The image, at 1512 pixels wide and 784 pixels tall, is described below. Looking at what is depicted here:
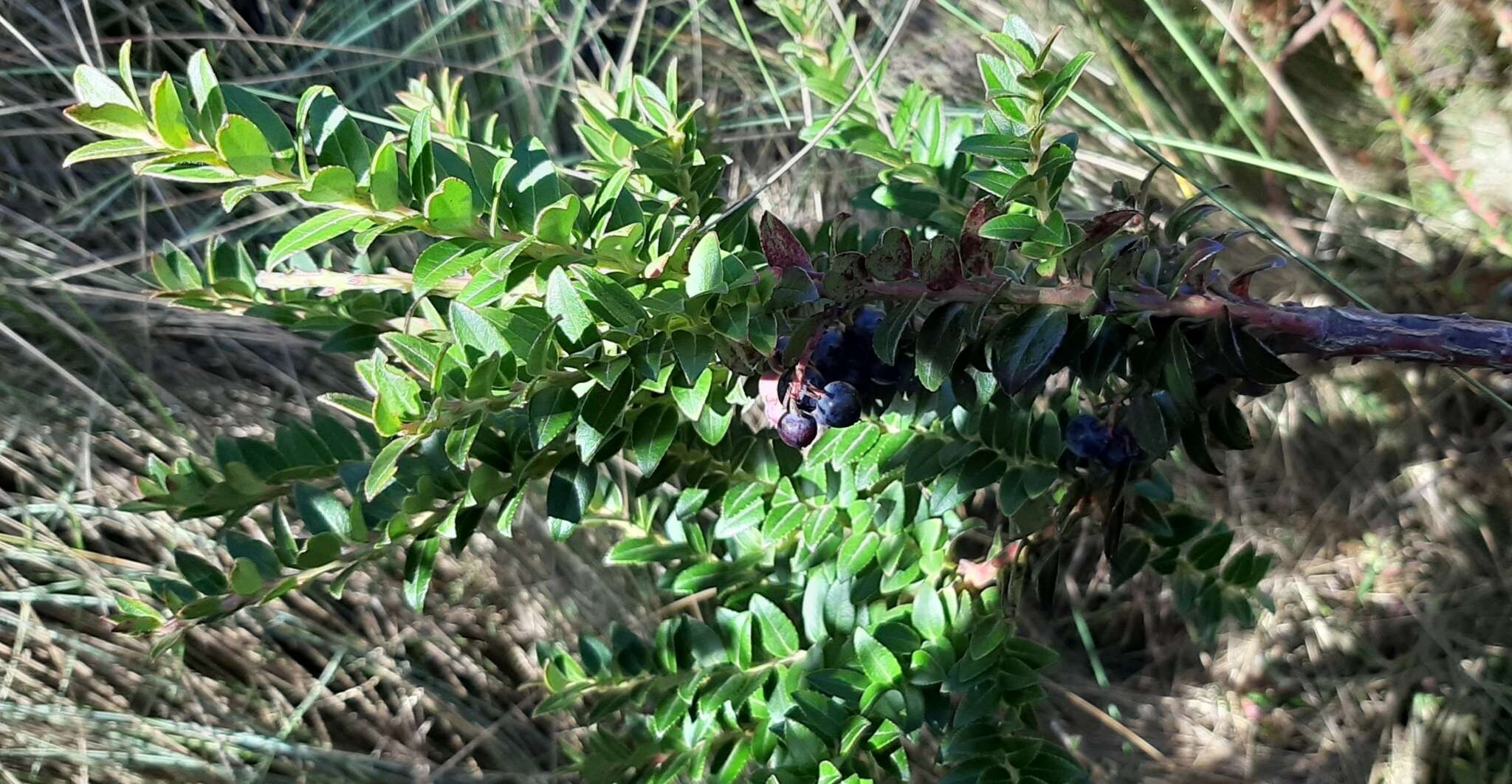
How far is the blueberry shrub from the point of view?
585 mm

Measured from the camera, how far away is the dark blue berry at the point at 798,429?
0.64m

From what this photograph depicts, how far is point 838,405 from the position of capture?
64cm

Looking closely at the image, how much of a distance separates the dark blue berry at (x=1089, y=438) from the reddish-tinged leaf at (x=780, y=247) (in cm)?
27

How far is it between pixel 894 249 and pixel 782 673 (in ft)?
1.39

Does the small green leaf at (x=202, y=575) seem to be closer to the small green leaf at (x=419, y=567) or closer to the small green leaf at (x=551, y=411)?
the small green leaf at (x=419, y=567)

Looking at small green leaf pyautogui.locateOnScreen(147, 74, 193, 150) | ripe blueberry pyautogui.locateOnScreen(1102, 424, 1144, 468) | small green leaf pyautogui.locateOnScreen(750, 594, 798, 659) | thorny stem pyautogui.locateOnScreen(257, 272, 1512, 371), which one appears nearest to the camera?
small green leaf pyautogui.locateOnScreen(147, 74, 193, 150)

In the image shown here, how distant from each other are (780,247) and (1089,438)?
0.30 m

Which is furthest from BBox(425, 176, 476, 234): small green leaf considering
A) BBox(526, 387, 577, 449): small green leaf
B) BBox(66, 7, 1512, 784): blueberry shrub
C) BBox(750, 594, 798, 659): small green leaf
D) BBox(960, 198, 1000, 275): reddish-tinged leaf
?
BBox(750, 594, 798, 659): small green leaf

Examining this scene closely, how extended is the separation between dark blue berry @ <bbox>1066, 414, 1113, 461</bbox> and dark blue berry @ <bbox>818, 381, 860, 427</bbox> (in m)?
0.21

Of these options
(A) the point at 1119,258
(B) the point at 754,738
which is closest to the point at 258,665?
(B) the point at 754,738

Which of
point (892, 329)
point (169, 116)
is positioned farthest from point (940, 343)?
point (169, 116)

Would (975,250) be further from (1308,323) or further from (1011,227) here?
(1308,323)

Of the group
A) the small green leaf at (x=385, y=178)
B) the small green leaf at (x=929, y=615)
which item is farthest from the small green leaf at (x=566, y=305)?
the small green leaf at (x=929, y=615)

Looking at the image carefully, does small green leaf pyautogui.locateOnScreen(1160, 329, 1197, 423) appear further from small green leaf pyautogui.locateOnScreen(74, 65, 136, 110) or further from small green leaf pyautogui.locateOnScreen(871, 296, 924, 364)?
small green leaf pyautogui.locateOnScreen(74, 65, 136, 110)
